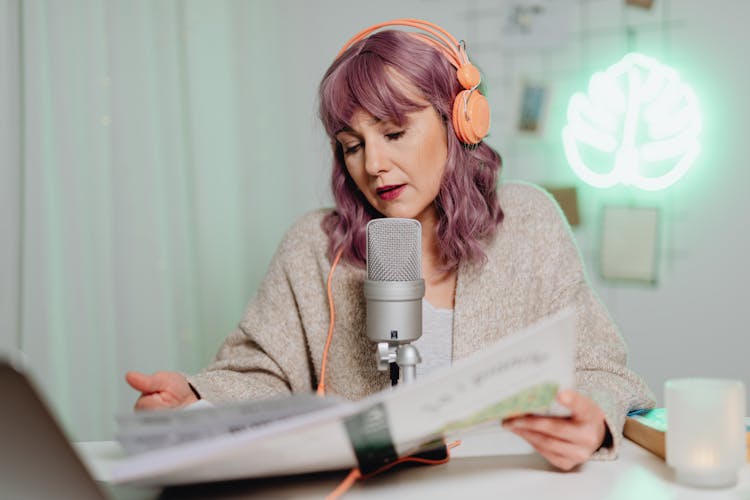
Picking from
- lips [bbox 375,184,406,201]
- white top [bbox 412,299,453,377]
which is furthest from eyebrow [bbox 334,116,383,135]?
white top [bbox 412,299,453,377]

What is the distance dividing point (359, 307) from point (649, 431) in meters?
0.62

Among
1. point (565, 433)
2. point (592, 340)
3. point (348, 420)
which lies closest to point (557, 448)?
point (565, 433)

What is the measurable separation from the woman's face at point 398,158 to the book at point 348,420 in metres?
0.62

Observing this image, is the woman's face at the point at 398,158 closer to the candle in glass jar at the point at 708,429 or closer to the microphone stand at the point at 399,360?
the microphone stand at the point at 399,360

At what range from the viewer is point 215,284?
76.2 inches

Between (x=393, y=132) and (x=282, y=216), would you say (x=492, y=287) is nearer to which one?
(x=393, y=132)

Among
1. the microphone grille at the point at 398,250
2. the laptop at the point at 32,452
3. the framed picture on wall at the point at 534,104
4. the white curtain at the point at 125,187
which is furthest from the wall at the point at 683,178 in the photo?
the laptop at the point at 32,452

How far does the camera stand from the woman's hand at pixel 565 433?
0.73 m

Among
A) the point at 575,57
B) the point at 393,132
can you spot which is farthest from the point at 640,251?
the point at 393,132

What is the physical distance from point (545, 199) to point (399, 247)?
1.82 feet

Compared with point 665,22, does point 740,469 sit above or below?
below

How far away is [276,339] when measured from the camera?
1.32 metres

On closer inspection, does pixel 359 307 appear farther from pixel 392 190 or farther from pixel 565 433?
pixel 565 433

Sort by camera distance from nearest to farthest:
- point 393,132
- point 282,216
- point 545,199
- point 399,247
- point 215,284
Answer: point 399,247 → point 393,132 → point 545,199 → point 215,284 → point 282,216
